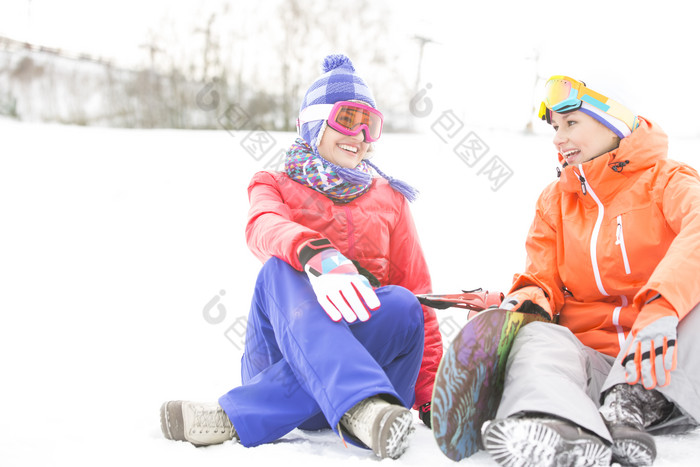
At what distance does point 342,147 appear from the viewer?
2297 mm

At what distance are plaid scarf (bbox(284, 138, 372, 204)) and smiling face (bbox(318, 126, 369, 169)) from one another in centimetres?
6

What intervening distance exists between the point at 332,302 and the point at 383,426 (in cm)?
38

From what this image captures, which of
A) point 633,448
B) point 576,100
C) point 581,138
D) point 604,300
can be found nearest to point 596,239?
point 604,300

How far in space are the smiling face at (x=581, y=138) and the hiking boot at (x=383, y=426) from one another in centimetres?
115

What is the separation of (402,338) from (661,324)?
2.41 ft

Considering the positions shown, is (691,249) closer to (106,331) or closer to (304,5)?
(106,331)

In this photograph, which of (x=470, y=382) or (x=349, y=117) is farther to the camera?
(x=349, y=117)

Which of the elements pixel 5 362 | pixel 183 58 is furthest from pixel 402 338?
pixel 183 58

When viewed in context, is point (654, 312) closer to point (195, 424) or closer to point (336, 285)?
point (336, 285)

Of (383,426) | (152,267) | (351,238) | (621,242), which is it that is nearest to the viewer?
(383,426)

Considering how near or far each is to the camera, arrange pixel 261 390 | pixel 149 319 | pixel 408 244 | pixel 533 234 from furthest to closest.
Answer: pixel 149 319, pixel 408 244, pixel 533 234, pixel 261 390

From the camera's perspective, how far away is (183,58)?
40.5ft

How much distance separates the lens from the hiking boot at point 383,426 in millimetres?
1384

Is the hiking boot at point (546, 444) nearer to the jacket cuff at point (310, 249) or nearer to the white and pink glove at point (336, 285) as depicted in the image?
the white and pink glove at point (336, 285)
